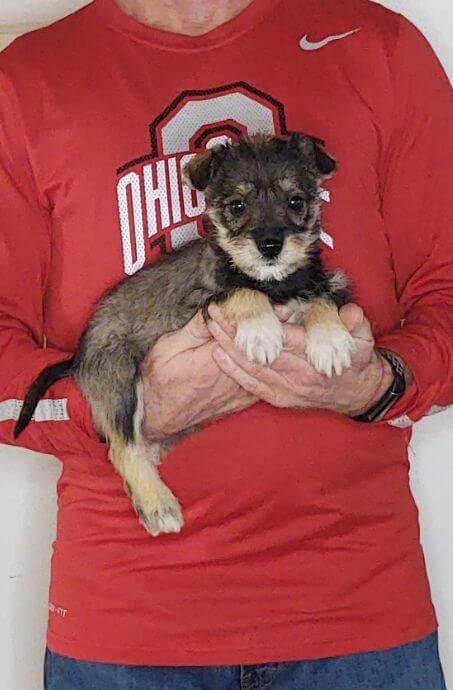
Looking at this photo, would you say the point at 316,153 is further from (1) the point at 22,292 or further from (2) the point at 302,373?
(1) the point at 22,292

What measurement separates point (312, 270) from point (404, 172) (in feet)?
0.79

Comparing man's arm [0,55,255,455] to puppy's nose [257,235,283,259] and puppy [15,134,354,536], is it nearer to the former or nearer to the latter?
puppy [15,134,354,536]

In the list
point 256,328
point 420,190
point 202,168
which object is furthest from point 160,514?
point 420,190

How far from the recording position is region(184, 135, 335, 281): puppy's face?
1.71 m

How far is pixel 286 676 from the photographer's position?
5.37 feet

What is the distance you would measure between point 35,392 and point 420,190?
69cm

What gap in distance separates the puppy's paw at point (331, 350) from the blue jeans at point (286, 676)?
0.42 metres

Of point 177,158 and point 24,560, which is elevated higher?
point 177,158

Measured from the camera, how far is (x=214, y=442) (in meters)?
1.71

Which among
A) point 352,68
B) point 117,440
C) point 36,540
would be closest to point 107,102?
point 352,68

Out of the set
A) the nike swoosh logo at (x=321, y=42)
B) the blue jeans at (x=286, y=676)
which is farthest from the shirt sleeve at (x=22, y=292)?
the nike swoosh logo at (x=321, y=42)

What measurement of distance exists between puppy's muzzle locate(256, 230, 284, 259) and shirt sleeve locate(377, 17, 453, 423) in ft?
0.79

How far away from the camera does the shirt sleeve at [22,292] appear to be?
177 cm

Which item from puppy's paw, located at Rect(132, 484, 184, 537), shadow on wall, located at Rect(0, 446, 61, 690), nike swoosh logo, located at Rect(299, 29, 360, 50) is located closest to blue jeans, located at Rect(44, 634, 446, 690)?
puppy's paw, located at Rect(132, 484, 184, 537)
